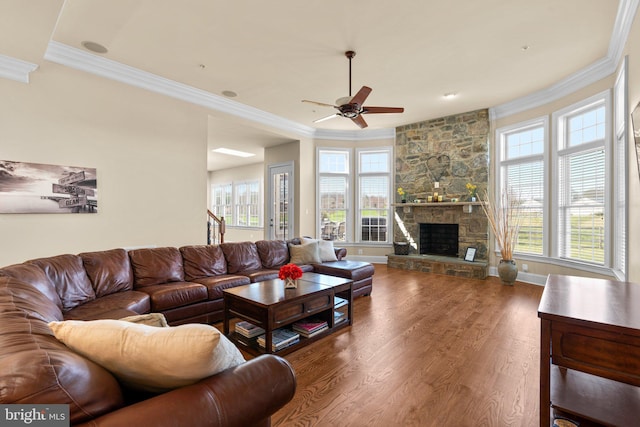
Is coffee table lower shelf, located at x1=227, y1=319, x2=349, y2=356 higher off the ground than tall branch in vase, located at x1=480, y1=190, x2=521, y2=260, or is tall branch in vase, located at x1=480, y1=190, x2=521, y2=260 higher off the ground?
tall branch in vase, located at x1=480, y1=190, x2=521, y2=260

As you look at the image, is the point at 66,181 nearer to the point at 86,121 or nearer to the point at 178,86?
the point at 86,121

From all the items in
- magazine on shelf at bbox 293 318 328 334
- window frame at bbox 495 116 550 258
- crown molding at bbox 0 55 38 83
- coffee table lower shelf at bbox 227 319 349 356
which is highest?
crown molding at bbox 0 55 38 83

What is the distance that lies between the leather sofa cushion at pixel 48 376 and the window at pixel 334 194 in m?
6.55

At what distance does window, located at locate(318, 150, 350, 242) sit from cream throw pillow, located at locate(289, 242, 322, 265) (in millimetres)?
2549

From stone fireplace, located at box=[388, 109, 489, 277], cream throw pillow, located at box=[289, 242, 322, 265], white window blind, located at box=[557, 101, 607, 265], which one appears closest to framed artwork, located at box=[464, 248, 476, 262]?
stone fireplace, located at box=[388, 109, 489, 277]

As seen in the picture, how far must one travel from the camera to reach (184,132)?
195 inches

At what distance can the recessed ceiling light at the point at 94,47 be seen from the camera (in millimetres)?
3602

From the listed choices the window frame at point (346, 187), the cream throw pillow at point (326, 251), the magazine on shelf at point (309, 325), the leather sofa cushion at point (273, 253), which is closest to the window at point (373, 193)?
the window frame at point (346, 187)

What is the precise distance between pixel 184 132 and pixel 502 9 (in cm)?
449

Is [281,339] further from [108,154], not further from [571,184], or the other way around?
[571,184]

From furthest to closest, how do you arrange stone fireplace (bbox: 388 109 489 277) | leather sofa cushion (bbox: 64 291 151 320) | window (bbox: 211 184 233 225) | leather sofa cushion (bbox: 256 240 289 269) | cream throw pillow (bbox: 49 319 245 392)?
window (bbox: 211 184 233 225) → stone fireplace (bbox: 388 109 489 277) → leather sofa cushion (bbox: 256 240 289 269) → leather sofa cushion (bbox: 64 291 151 320) → cream throw pillow (bbox: 49 319 245 392)

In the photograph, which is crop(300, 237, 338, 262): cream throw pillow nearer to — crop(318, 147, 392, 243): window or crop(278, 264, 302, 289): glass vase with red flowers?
crop(278, 264, 302, 289): glass vase with red flowers

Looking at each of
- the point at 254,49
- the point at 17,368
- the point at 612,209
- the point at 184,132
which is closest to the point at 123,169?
the point at 184,132

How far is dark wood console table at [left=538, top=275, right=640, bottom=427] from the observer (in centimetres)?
130
